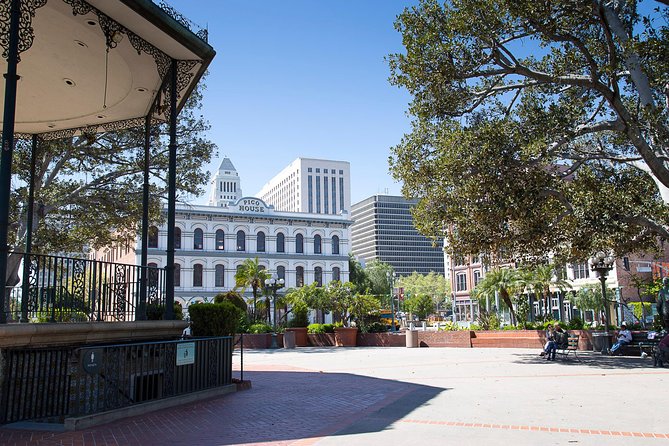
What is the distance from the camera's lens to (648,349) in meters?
18.9

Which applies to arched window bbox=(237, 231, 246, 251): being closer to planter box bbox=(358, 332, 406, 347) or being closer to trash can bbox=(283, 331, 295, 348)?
trash can bbox=(283, 331, 295, 348)

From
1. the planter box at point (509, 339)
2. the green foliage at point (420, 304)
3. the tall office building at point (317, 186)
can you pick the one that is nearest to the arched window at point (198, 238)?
the planter box at point (509, 339)

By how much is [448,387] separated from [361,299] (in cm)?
1970

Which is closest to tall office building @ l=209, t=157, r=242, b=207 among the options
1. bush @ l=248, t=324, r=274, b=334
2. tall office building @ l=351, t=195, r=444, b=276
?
bush @ l=248, t=324, r=274, b=334

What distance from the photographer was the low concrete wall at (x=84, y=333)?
8.22 meters

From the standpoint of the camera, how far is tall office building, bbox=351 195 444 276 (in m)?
184

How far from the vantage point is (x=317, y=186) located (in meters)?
170

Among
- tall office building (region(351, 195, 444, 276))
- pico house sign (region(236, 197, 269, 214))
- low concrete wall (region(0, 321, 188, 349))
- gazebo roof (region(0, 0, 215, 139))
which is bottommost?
low concrete wall (region(0, 321, 188, 349))

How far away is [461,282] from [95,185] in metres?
62.8

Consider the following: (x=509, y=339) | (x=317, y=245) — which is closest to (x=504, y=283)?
(x=509, y=339)

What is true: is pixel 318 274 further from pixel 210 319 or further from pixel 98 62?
pixel 98 62

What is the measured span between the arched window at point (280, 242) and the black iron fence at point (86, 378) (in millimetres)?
49170

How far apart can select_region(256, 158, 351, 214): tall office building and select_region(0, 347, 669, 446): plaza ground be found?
14954 centimetres

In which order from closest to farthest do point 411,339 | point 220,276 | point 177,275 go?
1. point 411,339
2. point 177,275
3. point 220,276
